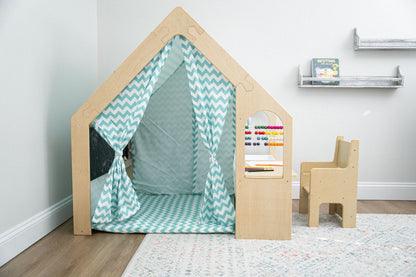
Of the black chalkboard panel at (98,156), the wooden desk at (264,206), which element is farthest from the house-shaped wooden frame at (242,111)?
the black chalkboard panel at (98,156)

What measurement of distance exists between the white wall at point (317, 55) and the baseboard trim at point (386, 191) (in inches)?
1.7

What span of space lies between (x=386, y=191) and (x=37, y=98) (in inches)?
140

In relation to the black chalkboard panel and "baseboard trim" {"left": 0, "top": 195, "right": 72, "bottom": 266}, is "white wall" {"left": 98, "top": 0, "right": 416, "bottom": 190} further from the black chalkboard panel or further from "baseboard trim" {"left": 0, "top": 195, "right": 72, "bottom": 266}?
"baseboard trim" {"left": 0, "top": 195, "right": 72, "bottom": 266}

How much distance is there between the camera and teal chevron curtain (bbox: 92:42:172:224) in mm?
2508

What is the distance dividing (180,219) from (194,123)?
119 centimetres

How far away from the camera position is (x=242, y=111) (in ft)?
7.83

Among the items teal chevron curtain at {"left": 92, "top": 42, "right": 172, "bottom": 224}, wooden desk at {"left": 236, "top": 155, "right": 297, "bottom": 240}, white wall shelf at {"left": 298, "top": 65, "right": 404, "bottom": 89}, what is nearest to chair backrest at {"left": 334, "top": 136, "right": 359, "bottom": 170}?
wooden desk at {"left": 236, "top": 155, "right": 297, "bottom": 240}

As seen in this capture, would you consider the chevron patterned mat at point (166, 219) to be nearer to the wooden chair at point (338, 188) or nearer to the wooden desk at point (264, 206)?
the wooden desk at point (264, 206)

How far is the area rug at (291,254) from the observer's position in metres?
1.96

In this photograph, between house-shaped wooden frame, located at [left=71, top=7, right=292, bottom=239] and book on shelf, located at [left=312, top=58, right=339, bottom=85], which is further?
book on shelf, located at [left=312, top=58, right=339, bottom=85]

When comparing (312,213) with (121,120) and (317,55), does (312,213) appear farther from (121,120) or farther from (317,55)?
(317,55)

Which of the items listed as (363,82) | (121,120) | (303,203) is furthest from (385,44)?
(121,120)

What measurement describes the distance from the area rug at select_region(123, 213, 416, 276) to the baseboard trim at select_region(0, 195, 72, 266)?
783 millimetres

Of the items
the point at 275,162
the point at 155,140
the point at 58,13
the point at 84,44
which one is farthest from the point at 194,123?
the point at 58,13
